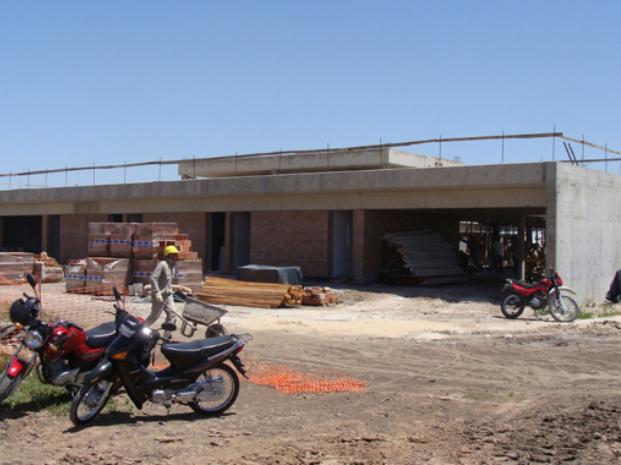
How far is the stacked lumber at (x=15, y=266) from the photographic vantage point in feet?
81.5

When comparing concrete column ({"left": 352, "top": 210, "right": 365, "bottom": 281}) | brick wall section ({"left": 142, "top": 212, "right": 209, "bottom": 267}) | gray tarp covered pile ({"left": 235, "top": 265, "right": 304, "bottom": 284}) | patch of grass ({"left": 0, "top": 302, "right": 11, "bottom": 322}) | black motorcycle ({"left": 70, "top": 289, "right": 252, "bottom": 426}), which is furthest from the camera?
brick wall section ({"left": 142, "top": 212, "right": 209, "bottom": 267})

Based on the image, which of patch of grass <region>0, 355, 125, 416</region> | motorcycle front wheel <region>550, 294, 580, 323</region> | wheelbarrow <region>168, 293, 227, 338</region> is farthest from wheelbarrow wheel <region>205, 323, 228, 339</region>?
motorcycle front wheel <region>550, 294, 580, 323</region>

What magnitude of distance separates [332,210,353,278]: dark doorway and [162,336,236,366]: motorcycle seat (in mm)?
18085

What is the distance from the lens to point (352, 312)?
18.6 meters

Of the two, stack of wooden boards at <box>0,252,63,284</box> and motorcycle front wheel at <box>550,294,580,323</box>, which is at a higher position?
stack of wooden boards at <box>0,252,63,284</box>

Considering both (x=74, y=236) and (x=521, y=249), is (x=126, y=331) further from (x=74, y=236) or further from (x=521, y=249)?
(x=74, y=236)

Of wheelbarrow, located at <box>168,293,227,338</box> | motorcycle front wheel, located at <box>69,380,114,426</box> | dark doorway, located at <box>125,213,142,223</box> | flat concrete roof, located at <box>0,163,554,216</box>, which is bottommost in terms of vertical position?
motorcycle front wheel, located at <box>69,380,114,426</box>

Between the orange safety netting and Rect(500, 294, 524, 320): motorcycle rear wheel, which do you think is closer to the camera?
the orange safety netting

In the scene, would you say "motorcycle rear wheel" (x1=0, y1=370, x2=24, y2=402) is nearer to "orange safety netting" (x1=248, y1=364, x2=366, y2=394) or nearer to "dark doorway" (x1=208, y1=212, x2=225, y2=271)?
"orange safety netting" (x1=248, y1=364, x2=366, y2=394)

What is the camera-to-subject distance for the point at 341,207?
82.2 feet

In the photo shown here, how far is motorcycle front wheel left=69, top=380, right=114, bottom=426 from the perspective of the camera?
7156 millimetres

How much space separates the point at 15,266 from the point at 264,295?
10.6 m

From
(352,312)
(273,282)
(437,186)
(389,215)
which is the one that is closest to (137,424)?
(352,312)

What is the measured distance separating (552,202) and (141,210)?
17789mm
